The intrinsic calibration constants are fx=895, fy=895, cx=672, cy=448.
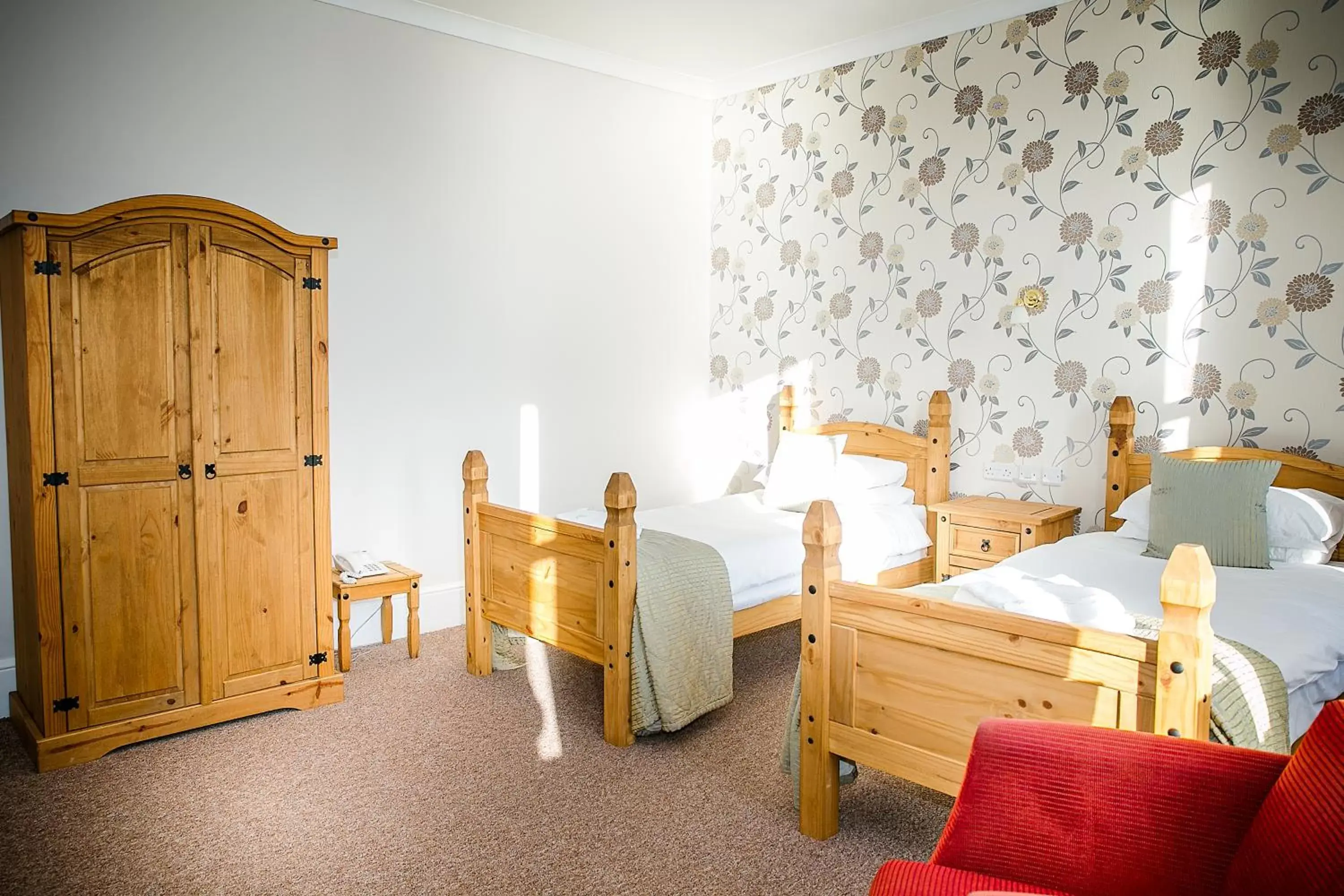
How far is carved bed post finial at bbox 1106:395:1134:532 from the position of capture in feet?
12.1

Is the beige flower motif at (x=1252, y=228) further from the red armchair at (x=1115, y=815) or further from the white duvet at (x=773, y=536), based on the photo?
the red armchair at (x=1115, y=815)

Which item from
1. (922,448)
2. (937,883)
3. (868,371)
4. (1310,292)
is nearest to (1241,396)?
(1310,292)

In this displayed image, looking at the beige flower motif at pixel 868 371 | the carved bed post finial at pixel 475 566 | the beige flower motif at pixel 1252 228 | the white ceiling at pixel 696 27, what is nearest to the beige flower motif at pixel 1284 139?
the beige flower motif at pixel 1252 228

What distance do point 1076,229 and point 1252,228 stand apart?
26.7 inches

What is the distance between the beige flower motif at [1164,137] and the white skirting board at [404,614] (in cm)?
348

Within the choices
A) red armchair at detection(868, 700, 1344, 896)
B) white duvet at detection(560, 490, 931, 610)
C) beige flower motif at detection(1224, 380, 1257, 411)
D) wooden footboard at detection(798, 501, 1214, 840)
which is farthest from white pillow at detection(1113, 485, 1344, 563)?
red armchair at detection(868, 700, 1344, 896)

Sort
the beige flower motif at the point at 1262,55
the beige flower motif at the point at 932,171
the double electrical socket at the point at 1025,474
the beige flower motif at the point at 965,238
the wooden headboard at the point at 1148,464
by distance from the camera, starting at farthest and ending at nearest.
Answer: the beige flower motif at the point at 932,171 → the beige flower motif at the point at 965,238 → the double electrical socket at the point at 1025,474 → the beige flower motif at the point at 1262,55 → the wooden headboard at the point at 1148,464

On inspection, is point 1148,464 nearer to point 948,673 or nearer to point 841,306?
point 841,306

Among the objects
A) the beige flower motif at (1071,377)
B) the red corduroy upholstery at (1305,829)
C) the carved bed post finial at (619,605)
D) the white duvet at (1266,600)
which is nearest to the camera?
the red corduroy upholstery at (1305,829)

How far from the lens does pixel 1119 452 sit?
3719 millimetres

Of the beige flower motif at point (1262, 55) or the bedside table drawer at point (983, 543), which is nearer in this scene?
the beige flower motif at point (1262, 55)

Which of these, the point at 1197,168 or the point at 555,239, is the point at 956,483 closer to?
the point at 1197,168

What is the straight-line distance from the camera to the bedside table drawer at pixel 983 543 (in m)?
3.80

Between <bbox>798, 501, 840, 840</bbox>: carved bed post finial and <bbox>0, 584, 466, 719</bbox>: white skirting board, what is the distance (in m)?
2.00
